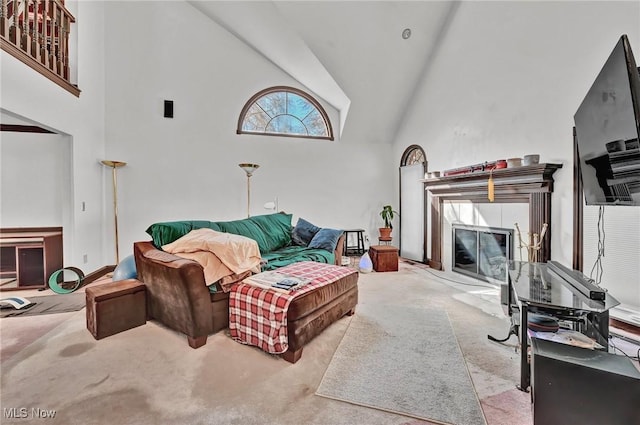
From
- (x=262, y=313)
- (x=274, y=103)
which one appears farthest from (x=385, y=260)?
(x=274, y=103)

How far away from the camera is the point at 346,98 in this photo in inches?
196

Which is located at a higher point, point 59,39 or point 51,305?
point 59,39

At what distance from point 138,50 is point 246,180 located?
251 cm

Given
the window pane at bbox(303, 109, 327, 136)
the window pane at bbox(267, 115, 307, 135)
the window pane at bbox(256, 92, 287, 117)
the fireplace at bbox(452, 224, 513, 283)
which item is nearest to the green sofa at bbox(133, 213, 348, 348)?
the fireplace at bbox(452, 224, 513, 283)

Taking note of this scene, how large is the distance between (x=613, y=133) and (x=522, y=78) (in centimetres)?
196

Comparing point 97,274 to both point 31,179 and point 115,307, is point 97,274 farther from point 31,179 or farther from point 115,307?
point 115,307

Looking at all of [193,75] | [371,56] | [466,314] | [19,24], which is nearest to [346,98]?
[371,56]

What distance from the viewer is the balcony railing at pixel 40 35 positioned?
275 centimetres

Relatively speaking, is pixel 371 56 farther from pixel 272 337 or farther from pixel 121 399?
pixel 121 399

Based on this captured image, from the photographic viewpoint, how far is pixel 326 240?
3.81 m

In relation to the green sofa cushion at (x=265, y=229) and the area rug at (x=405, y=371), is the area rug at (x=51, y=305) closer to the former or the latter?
the green sofa cushion at (x=265, y=229)

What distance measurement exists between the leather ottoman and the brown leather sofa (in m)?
0.08
